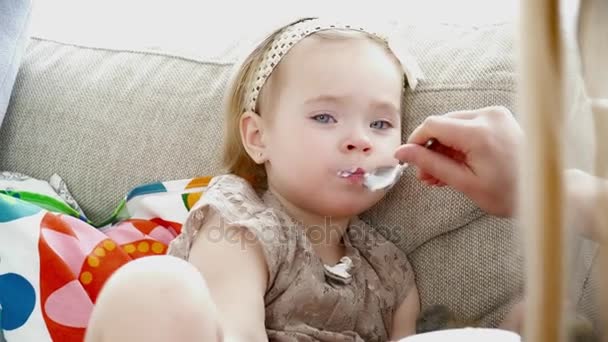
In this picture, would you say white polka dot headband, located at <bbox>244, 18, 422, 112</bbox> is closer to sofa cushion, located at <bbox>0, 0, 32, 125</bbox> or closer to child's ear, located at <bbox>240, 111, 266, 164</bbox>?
child's ear, located at <bbox>240, 111, 266, 164</bbox>

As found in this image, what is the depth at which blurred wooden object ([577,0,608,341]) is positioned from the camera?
42 centimetres

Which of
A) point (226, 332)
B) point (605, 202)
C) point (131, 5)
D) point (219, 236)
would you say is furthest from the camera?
point (131, 5)

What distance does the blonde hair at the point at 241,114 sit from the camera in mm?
1226

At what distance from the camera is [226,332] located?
946mm

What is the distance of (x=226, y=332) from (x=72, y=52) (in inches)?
30.5

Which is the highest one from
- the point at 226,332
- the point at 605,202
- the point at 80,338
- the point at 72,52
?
the point at 605,202

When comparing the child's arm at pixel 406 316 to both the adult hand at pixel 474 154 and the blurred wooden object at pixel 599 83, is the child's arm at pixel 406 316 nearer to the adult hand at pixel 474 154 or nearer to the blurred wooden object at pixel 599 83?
the adult hand at pixel 474 154

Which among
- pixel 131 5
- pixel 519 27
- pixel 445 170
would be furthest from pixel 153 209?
pixel 519 27

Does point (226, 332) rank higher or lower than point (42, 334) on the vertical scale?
higher

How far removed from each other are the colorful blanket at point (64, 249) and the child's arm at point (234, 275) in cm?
18

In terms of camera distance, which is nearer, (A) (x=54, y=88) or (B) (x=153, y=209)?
(B) (x=153, y=209)

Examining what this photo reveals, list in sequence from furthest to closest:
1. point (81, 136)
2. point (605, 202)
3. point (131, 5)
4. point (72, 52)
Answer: point (131, 5) < point (72, 52) < point (81, 136) < point (605, 202)

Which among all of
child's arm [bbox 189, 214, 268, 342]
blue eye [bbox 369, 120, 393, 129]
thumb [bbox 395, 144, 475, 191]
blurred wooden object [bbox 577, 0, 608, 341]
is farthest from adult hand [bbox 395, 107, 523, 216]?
blurred wooden object [bbox 577, 0, 608, 341]

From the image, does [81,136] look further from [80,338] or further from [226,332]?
[226,332]
